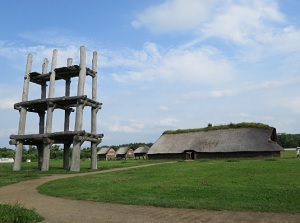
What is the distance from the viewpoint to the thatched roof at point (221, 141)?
154 feet

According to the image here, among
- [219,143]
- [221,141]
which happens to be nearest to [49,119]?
[219,143]

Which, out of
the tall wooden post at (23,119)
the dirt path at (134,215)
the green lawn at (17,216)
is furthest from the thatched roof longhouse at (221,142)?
the green lawn at (17,216)

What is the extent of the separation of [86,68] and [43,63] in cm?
589

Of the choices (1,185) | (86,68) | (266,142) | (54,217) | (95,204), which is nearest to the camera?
(54,217)

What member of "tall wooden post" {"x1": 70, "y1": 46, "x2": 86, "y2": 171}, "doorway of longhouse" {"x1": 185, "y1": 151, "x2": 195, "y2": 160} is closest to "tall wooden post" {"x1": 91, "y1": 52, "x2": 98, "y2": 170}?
"tall wooden post" {"x1": 70, "y1": 46, "x2": 86, "y2": 171}

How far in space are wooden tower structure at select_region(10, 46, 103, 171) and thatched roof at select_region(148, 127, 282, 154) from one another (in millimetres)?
24605

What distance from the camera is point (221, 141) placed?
166 feet

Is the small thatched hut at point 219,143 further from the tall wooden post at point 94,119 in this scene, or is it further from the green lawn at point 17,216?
the green lawn at point 17,216

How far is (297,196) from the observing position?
1214 cm

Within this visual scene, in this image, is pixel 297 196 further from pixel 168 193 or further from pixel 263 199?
pixel 168 193

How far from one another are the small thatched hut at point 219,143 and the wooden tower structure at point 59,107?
80.4 feet

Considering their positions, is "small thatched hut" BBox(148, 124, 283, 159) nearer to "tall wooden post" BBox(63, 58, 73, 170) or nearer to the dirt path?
"tall wooden post" BBox(63, 58, 73, 170)

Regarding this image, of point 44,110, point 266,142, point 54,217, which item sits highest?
point 44,110

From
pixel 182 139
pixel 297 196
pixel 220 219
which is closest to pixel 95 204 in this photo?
pixel 220 219
